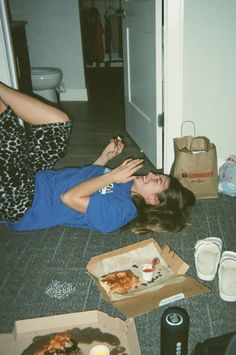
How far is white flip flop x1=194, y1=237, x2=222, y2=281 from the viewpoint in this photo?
1456mm

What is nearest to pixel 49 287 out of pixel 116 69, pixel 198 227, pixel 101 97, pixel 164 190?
pixel 164 190

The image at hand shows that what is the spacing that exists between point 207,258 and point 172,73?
1.18m

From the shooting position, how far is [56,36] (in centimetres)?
444

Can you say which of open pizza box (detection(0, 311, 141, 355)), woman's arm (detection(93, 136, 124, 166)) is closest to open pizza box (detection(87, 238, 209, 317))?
open pizza box (detection(0, 311, 141, 355))

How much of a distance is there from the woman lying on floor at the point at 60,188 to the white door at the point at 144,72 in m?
0.73

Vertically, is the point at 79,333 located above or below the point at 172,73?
below

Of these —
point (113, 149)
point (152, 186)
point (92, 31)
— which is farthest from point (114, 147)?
point (92, 31)

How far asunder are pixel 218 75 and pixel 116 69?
Answer: 183 inches

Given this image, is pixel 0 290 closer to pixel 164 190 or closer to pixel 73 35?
pixel 164 190

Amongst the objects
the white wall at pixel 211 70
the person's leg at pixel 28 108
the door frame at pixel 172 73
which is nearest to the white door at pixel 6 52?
the person's leg at pixel 28 108

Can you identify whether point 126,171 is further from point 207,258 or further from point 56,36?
point 56,36

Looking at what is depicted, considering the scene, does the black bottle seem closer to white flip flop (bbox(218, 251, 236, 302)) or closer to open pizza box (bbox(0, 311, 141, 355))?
open pizza box (bbox(0, 311, 141, 355))

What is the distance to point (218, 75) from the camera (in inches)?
84.4

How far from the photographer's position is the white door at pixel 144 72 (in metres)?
2.12
